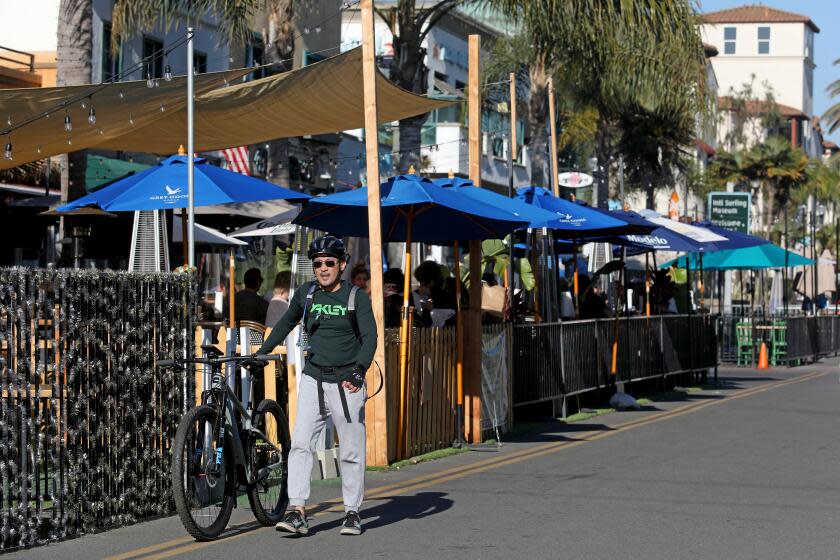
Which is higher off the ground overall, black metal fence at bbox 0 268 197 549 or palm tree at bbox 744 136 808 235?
palm tree at bbox 744 136 808 235

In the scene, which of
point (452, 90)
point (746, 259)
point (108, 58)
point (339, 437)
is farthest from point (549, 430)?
point (452, 90)

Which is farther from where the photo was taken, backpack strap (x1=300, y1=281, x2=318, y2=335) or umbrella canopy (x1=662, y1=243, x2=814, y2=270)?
umbrella canopy (x1=662, y1=243, x2=814, y2=270)

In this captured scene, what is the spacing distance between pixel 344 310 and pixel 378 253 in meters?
3.62

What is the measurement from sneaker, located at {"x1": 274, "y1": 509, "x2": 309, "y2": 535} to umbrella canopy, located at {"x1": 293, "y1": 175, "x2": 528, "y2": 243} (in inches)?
187

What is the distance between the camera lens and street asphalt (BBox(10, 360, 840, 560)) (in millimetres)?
9195

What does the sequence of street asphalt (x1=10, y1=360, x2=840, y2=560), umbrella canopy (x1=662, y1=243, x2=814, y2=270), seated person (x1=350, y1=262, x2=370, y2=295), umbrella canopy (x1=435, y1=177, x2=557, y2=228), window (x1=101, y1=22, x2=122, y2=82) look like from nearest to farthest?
street asphalt (x1=10, y1=360, x2=840, y2=560)
umbrella canopy (x1=435, y1=177, x2=557, y2=228)
seated person (x1=350, y1=262, x2=370, y2=295)
window (x1=101, y1=22, x2=122, y2=82)
umbrella canopy (x1=662, y1=243, x2=814, y2=270)

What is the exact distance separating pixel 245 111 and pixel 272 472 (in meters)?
6.55

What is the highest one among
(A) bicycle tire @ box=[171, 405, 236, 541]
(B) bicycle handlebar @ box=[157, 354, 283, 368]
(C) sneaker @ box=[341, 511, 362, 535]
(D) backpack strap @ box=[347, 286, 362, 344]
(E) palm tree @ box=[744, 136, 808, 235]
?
(E) palm tree @ box=[744, 136, 808, 235]

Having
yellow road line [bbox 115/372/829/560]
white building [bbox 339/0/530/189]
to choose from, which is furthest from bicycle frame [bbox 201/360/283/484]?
white building [bbox 339/0/530/189]

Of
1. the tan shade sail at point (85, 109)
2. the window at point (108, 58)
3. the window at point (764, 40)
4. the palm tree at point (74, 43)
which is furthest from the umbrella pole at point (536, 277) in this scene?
the window at point (764, 40)

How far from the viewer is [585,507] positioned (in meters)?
11.0

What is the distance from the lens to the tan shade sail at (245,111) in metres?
14.4

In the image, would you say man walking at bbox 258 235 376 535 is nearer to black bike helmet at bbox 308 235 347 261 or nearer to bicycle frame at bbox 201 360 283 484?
black bike helmet at bbox 308 235 347 261

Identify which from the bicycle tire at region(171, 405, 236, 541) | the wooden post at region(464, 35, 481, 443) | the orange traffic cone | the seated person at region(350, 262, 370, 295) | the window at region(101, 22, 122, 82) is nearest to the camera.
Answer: the bicycle tire at region(171, 405, 236, 541)
